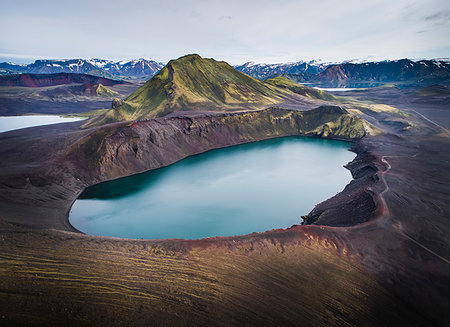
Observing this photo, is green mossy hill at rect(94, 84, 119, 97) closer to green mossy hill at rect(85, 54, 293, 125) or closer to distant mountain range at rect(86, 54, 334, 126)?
distant mountain range at rect(86, 54, 334, 126)

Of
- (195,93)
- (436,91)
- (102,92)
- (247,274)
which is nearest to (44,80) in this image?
(102,92)

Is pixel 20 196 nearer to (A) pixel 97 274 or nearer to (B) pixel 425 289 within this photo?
(A) pixel 97 274

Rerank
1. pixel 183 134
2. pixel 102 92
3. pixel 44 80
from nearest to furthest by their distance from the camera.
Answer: pixel 183 134, pixel 102 92, pixel 44 80

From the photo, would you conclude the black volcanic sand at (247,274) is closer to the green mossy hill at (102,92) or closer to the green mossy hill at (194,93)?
the green mossy hill at (194,93)

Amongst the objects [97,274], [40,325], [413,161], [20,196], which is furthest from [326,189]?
[20,196]

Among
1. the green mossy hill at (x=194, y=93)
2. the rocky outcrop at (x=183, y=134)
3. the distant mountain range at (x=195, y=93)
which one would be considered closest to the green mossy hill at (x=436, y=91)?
the distant mountain range at (x=195, y=93)

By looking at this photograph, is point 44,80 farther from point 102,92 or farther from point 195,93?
point 195,93

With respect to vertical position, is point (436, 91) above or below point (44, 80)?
below

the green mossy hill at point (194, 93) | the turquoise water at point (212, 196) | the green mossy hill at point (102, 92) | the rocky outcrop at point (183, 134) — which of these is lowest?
the turquoise water at point (212, 196)

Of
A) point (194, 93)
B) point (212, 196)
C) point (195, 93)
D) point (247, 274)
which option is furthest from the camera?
point (195, 93)
